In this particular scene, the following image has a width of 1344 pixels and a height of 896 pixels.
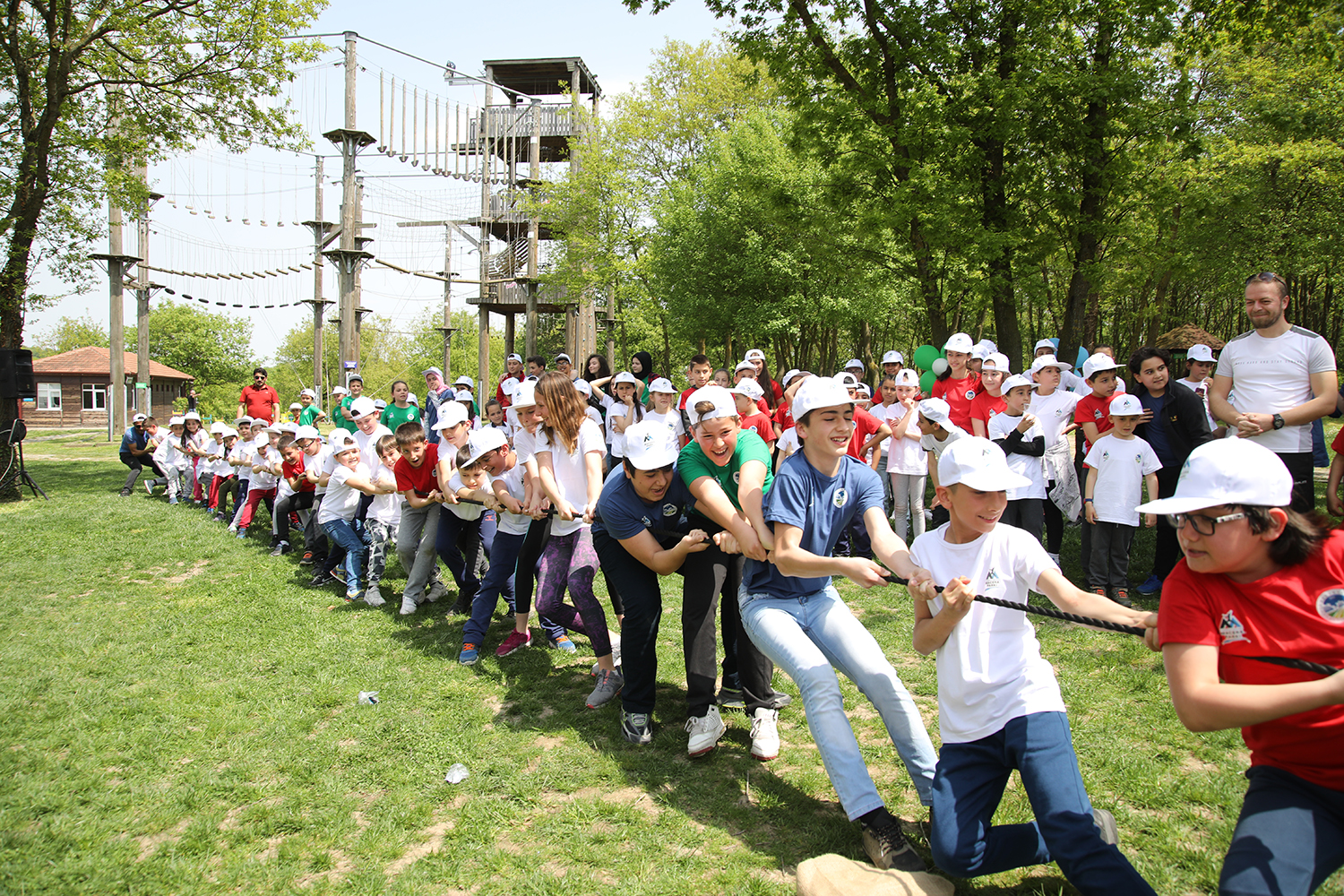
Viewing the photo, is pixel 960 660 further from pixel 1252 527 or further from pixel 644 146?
pixel 644 146

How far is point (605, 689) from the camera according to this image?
5152mm

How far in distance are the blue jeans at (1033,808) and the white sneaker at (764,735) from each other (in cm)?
133

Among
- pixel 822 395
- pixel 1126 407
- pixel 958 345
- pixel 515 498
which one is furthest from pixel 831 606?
pixel 958 345

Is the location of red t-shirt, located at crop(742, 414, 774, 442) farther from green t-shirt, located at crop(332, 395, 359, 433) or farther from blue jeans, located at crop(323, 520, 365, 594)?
green t-shirt, located at crop(332, 395, 359, 433)

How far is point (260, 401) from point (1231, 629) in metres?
15.1

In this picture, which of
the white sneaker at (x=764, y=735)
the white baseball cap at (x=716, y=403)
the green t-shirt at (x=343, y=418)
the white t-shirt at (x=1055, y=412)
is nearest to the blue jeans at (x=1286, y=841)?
the white sneaker at (x=764, y=735)

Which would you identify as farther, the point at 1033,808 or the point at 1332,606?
the point at 1033,808

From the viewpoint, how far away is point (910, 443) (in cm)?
851

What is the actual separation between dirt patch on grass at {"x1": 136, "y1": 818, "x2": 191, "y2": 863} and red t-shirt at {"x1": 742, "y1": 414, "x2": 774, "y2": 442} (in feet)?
18.0

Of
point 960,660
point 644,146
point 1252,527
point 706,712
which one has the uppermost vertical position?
point 644,146

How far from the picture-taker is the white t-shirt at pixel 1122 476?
6473 mm

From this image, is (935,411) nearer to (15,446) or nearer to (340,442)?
(340,442)

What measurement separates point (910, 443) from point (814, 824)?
556 centimetres

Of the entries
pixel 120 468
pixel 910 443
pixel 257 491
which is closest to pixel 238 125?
pixel 120 468
